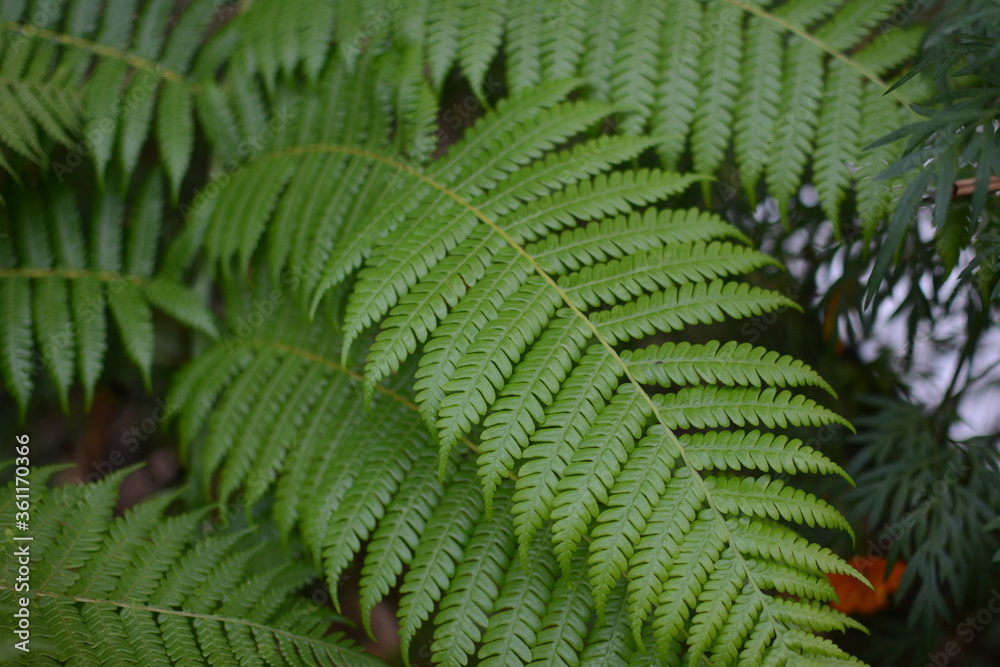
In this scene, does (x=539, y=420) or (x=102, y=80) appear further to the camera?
(x=102, y=80)

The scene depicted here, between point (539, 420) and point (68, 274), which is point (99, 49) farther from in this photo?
point (539, 420)

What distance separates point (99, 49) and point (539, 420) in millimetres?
1934

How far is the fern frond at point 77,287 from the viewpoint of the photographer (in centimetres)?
176

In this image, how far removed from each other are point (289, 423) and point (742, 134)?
4.79ft

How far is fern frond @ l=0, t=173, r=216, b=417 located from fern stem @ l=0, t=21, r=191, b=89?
34 centimetres

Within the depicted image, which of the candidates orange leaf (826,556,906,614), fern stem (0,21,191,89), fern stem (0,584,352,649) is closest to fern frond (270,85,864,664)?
fern stem (0,584,352,649)

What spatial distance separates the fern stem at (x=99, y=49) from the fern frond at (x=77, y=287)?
0.34m

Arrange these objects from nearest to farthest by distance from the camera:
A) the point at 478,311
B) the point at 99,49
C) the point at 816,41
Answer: the point at 478,311
the point at 816,41
the point at 99,49

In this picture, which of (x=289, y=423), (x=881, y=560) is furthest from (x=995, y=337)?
(x=289, y=423)

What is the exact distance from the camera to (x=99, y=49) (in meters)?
1.99

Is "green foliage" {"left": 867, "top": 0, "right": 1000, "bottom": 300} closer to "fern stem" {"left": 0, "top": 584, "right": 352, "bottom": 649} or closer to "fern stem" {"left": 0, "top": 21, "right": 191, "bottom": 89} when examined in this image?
"fern stem" {"left": 0, "top": 584, "right": 352, "bottom": 649}

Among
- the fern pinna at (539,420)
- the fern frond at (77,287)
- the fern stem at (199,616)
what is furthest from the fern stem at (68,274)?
the fern stem at (199,616)

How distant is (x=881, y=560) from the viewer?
201 centimetres

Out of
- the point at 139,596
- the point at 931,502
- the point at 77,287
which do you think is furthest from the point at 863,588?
the point at 77,287
